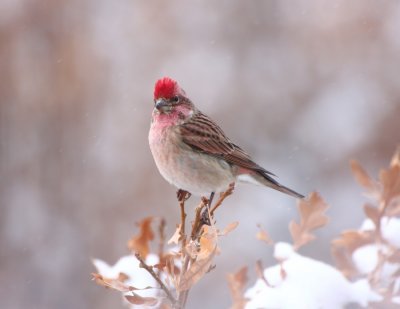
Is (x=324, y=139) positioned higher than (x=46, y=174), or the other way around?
(x=324, y=139)

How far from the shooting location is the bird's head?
3145 mm

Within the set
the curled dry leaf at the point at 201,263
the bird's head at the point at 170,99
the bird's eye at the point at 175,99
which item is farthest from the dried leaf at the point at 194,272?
the bird's eye at the point at 175,99

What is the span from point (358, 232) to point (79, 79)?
8015mm

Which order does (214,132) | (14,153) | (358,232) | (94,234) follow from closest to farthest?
(358,232) < (214,132) < (94,234) < (14,153)

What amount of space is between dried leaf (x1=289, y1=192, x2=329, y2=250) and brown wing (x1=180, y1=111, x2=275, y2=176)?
224 cm

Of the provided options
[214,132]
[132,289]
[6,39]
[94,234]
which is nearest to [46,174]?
[94,234]

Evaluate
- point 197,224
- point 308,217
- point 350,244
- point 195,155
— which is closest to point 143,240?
point 197,224

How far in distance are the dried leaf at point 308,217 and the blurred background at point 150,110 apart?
6095 millimetres

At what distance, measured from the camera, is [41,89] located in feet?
30.0

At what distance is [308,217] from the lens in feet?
5.44

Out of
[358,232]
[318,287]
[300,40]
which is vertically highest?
[300,40]

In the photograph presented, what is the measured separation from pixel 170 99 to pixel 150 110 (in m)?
5.74

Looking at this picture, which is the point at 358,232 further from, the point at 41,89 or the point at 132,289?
the point at 41,89

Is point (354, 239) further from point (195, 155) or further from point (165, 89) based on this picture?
point (195, 155)
